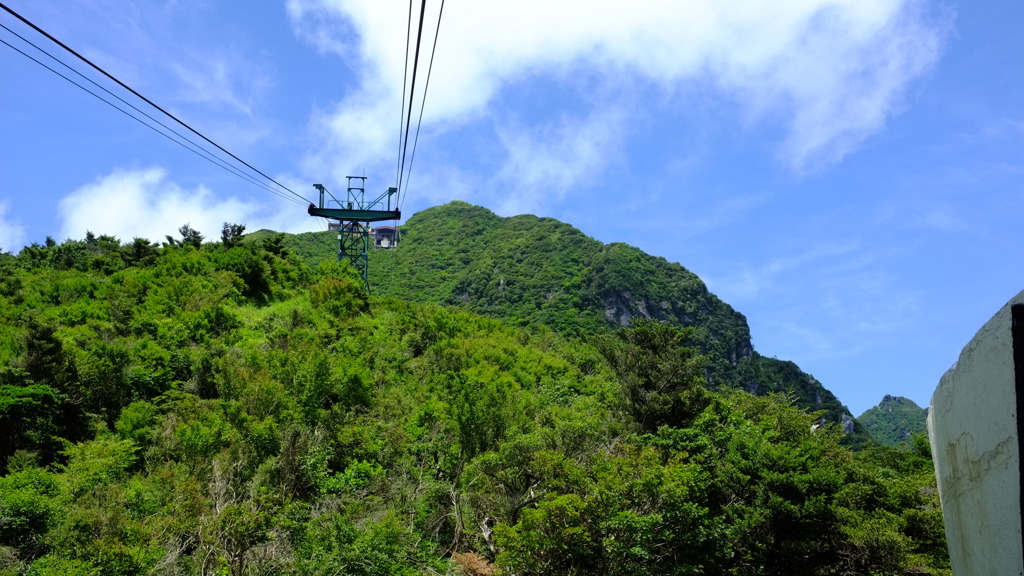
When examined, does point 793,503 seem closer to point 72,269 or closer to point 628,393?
point 628,393

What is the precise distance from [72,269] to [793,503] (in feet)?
112

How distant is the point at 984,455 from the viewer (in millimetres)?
3506

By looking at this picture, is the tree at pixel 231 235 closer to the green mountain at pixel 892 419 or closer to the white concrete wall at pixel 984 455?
the white concrete wall at pixel 984 455

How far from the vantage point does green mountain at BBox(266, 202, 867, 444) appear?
70.8 meters

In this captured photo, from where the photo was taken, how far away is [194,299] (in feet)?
95.5

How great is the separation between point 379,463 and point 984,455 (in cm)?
1795

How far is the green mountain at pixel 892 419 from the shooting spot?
9464cm

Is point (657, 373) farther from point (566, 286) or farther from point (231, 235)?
point (566, 286)

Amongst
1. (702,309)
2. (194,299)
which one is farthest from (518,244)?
(194,299)

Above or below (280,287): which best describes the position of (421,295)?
above

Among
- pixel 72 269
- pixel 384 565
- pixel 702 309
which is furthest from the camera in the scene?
pixel 702 309

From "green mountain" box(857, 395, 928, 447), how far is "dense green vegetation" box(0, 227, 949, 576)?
257 ft

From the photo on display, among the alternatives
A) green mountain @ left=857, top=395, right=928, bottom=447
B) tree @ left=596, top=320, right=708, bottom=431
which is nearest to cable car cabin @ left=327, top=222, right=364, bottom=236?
tree @ left=596, top=320, right=708, bottom=431

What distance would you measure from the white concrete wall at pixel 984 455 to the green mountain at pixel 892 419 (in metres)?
96.6
